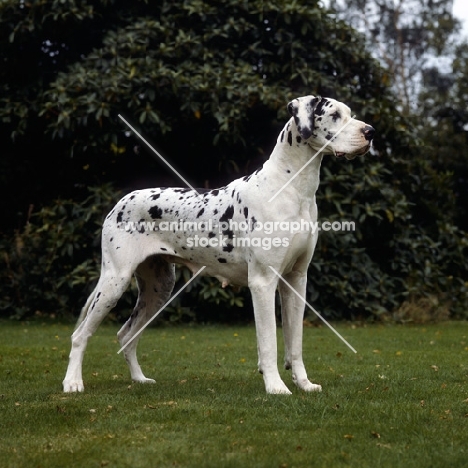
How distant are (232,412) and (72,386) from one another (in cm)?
166

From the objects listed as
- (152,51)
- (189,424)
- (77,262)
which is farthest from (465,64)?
(189,424)

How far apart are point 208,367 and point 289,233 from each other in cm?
247

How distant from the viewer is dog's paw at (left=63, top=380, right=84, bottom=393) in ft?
20.2

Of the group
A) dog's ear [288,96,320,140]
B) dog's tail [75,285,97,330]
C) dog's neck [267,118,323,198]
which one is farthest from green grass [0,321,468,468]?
dog's ear [288,96,320,140]

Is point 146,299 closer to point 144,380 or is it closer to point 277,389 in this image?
point 144,380

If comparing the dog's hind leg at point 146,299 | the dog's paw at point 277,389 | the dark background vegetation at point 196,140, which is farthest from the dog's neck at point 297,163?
the dark background vegetation at point 196,140

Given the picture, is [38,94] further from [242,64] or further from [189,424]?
[189,424]

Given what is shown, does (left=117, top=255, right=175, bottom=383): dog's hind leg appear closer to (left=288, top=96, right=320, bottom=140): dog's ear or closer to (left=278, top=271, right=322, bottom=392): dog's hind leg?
(left=278, top=271, right=322, bottom=392): dog's hind leg

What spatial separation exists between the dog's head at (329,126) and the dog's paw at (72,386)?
104 inches

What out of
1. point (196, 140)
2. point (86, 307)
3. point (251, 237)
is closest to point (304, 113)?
point (251, 237)

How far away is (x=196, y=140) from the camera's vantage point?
12.4 metres

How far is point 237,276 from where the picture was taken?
244 inches

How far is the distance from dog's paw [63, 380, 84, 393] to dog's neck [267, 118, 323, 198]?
229cm

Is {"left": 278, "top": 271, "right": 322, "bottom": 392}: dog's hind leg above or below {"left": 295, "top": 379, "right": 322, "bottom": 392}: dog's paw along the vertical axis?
above
